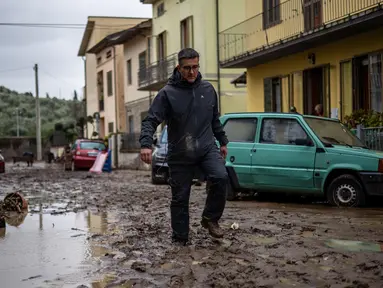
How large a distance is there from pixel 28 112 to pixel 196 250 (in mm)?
82060

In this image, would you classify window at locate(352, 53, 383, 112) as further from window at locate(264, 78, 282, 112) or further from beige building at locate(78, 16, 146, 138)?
beige building at locate(78, 16, 146, 138)

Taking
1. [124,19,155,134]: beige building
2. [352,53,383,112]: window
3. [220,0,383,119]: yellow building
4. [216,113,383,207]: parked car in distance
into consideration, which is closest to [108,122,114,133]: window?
[124,19,155,134]: beige building

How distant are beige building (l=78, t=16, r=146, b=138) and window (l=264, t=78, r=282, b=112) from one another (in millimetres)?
18678

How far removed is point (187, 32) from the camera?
29.6 metres

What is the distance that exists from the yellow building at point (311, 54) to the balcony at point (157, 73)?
23.6ft

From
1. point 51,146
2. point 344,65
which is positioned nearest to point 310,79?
point 344,65

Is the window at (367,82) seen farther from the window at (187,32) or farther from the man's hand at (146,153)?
the window at (187,32)

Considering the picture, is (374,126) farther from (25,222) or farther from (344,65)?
(25,222)

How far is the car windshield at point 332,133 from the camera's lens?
11.2m

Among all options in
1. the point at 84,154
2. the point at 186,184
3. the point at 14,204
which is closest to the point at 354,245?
the point at 186,184

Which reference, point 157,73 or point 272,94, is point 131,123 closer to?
point 157,73

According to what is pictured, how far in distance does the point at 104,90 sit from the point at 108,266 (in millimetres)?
40626

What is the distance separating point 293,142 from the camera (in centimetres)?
1132

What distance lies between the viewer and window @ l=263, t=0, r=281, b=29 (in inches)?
773
